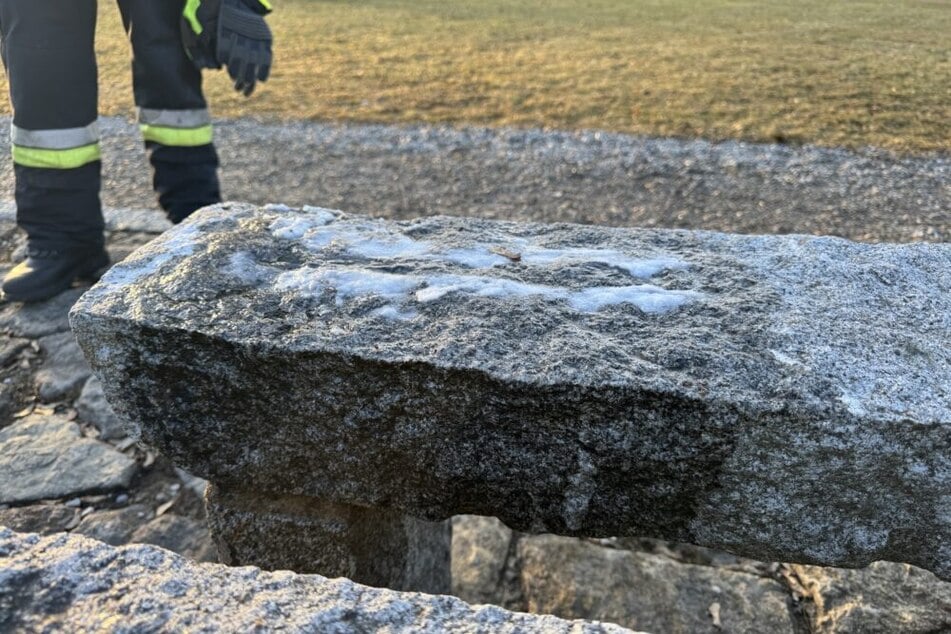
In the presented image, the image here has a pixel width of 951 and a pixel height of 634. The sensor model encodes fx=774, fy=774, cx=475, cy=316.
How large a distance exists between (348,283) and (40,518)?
1.13 meters

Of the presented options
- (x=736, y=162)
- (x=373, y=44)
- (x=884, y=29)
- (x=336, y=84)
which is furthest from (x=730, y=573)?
(x=373, y=44)

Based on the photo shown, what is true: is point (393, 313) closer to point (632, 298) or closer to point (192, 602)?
point (632, 298)

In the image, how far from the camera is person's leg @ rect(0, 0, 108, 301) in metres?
2.43

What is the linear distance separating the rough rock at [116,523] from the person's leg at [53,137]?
3.61 feet

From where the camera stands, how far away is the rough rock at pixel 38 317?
2.59 meters

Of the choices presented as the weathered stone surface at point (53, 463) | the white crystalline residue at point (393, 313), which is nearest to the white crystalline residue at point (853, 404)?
the white crystalline residue at point (393, 313)

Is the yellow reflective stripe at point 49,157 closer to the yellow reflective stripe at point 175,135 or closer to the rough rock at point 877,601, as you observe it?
the yellow reflective stripe at point 175,135

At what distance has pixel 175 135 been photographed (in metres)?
2.83

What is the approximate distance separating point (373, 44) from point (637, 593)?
22.9ft

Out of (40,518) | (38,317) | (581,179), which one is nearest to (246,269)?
(40,518)

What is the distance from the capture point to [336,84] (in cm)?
629

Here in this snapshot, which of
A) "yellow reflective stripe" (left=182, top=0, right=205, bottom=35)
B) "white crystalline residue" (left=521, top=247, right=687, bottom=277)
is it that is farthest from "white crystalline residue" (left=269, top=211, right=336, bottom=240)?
"yellow reflective stripe" (left=182, top=0, right=205, bottom=35)

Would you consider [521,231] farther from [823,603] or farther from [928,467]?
[823,603]

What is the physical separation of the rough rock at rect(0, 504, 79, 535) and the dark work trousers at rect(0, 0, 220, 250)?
109 cm
